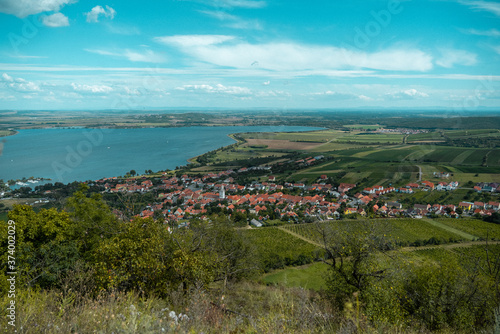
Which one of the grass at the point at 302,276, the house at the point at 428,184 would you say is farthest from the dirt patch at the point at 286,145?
the grass at the point at 302,276

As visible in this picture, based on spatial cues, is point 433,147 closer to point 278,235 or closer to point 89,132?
point 278,235

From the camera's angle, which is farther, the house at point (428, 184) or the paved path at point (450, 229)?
the house at point (428, 184)

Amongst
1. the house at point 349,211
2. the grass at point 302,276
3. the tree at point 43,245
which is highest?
the tree at point 43,245

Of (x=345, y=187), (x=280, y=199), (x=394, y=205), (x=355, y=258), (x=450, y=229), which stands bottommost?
(x=450, y=229)

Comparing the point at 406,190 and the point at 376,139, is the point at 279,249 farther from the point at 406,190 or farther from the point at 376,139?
the point at 376,139

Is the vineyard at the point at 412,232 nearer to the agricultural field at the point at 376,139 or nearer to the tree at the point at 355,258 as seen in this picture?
the tree at the point at 355,258

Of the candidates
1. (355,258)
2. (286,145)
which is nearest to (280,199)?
(355,258)

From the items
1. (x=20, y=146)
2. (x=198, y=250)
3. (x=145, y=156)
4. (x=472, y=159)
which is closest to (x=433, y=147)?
(x=472, y=159)
